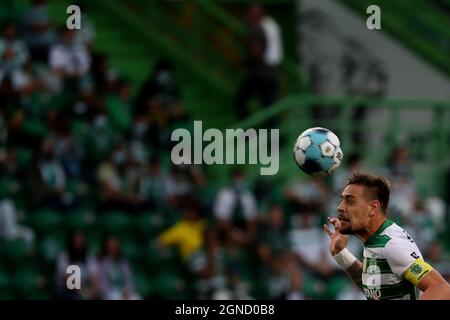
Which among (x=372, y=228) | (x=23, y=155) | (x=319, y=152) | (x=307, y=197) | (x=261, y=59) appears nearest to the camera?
(x=372, y=228)

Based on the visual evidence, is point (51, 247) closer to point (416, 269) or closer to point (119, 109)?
point (119, 109)

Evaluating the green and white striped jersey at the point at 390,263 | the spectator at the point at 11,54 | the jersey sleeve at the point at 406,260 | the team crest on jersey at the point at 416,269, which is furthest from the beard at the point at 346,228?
the spectator at the point at 11,54

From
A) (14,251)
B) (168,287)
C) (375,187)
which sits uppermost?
(375,187)

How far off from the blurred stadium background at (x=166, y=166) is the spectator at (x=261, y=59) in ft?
0.06

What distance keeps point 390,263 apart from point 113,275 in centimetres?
763

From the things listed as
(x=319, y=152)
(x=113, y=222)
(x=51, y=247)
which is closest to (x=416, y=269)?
(x=319, y=152)

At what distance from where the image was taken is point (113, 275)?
14.8 metres

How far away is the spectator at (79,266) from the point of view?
14.4m

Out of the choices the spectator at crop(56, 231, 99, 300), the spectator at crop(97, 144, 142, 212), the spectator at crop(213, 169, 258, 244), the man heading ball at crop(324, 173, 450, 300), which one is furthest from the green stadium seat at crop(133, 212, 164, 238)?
the man heading ball at crop(324, 173, 450, 300)

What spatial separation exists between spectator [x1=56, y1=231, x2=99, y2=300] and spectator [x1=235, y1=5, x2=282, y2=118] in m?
3.74

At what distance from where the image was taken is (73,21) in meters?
16.6

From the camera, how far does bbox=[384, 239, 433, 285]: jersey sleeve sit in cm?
732

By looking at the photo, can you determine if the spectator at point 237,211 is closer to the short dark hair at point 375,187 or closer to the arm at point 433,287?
the short dark hair at point 375,187

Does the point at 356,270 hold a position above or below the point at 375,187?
below
